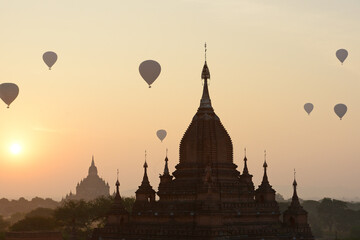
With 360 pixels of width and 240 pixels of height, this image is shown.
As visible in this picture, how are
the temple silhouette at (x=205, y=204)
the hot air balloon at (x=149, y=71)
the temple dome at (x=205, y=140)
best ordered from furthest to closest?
the hot air balloon at (x=149, y=71) → the temple dome at (x=205, y=140) → the temple silhouette at (x=205, y=204)

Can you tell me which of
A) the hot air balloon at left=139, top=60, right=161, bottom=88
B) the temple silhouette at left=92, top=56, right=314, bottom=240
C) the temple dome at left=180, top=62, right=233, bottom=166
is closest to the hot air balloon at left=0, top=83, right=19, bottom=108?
the hot air balloon at left=139, top=60, right=161, bottom=88

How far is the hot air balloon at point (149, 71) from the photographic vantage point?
82375 millimetres

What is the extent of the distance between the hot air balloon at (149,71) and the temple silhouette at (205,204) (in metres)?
6.38

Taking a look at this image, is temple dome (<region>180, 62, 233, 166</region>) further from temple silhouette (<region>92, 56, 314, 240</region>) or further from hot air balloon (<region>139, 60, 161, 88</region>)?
hot air balloon (<region>139, 60, 161, 88</region>)

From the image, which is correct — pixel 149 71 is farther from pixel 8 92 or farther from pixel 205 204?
pixel 205 204

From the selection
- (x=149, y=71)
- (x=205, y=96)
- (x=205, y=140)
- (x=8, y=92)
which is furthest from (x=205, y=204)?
(x=8, y=92)

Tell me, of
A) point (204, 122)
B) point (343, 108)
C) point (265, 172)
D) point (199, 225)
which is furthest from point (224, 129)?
point (343, 108)

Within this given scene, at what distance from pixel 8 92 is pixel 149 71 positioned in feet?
57.9

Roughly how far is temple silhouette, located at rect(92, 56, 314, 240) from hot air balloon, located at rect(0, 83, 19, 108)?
764 inches

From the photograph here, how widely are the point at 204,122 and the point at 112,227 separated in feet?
46.7

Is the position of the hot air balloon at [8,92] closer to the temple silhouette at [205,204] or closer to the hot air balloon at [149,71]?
the hot air balloon at [149,71]

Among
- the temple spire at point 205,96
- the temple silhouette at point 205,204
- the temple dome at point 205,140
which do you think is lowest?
the temple silhouette at point 205,204

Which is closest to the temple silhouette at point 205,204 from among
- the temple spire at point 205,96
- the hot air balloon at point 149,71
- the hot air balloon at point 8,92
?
the temple spire at point 205,96

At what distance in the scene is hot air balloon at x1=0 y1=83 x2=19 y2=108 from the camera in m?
87.3
